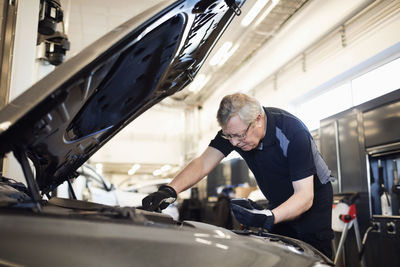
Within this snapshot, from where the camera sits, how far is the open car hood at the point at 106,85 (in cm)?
79

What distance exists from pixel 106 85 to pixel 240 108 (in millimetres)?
799

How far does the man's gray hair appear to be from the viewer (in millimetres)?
1741

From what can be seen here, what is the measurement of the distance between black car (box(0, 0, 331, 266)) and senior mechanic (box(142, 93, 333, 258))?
442 mm

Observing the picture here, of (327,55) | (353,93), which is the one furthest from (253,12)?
(353,93)

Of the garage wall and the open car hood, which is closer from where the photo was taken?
the open car hood

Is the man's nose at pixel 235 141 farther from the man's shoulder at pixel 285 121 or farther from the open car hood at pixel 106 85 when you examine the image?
the open car hood at pixel 106 85

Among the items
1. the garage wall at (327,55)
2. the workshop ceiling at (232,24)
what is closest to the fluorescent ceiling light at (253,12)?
the workshop ceiling at (232,24)

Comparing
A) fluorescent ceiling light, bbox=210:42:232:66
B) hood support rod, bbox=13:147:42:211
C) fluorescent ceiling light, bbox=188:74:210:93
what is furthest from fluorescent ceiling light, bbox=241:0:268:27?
hood support rod, bbox=13:147:42:211

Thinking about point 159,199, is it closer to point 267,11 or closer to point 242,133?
point 242,133

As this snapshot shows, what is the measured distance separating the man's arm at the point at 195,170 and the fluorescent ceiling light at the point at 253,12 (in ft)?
15.1

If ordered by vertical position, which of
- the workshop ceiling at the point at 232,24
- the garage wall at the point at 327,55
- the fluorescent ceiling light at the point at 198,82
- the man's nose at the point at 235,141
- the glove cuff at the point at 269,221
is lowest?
the glove cuff at the point at 269,221

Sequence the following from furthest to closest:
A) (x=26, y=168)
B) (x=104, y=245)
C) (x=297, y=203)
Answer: (x=297, y=203), (x=26, y=168), (x=104, y=245)

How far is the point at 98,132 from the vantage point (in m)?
1.33

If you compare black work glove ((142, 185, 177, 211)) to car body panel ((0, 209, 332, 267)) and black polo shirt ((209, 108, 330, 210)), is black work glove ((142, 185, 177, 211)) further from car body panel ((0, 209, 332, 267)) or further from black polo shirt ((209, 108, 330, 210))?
car body panel ((0, 209, 332, 267))
